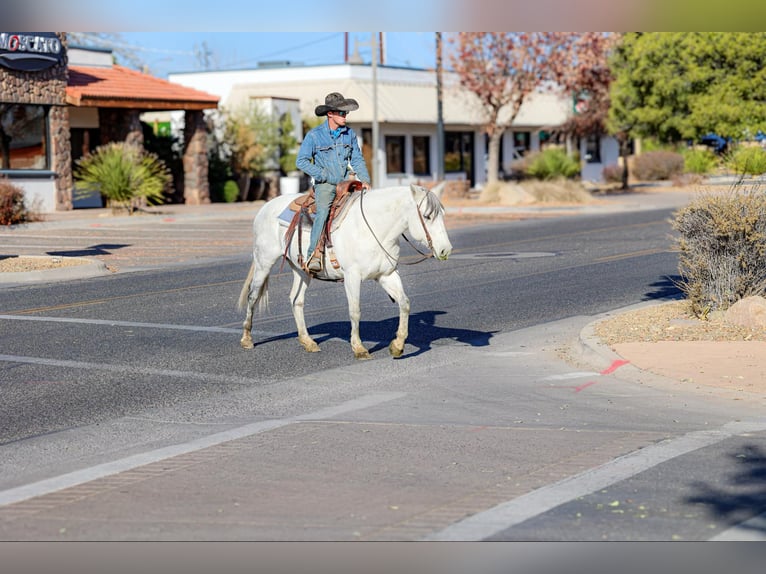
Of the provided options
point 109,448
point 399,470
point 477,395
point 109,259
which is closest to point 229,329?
point 477,395

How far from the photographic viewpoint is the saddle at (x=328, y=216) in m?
11.6

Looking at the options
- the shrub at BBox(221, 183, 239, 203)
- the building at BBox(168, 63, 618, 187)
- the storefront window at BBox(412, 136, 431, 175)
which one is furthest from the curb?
the storefront window at BBox(412, 136, 431, 175)

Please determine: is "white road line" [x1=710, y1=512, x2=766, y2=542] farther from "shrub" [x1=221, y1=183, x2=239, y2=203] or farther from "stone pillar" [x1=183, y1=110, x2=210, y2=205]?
"shrub" [x1=221, y1=183, x2=239, y2=203]

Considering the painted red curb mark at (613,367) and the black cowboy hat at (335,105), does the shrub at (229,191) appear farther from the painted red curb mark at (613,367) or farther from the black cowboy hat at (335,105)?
the painted red curb mark at (613,367)

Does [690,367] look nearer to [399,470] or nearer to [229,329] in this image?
[399,470]

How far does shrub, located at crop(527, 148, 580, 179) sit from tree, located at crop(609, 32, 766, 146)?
299 cm

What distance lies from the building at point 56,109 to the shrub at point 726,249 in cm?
2623

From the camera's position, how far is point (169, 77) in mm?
56531

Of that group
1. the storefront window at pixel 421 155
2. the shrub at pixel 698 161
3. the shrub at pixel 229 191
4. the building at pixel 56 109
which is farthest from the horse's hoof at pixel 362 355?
the shrub at pixel 698 161

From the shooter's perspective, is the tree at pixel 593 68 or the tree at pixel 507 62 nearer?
the tree at pixel 507 62

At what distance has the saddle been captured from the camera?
1162 centimetres

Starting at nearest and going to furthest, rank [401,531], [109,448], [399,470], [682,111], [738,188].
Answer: [401,531]
[399,470]
[109,448]
[738,188]
[682,111]

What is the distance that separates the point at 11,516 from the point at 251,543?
1541 millimetres

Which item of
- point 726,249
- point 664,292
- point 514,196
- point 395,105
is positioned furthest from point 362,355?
point 395,105
